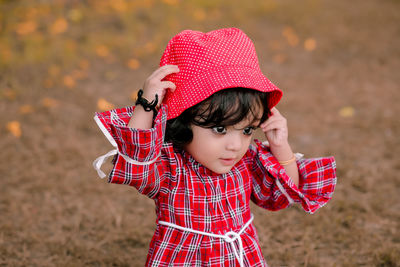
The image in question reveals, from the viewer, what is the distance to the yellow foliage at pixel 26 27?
5.81 m

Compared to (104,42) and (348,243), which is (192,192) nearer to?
(348,243)

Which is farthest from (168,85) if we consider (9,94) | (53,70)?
(53,70)

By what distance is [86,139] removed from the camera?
3.60 m

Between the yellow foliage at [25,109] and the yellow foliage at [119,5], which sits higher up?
the yellow foliage at [119,5]

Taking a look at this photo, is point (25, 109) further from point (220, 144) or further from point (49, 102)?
point (220, 144)

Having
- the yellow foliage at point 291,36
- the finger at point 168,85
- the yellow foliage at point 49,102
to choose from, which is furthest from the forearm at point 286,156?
the yellow foliage at point 291,36

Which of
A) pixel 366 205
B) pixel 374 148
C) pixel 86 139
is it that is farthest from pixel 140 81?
pixel 366 205

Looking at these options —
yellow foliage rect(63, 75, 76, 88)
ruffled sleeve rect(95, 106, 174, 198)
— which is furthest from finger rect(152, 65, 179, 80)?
yellow foliage rect(63, 75, 76, 88)

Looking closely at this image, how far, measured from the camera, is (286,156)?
175cm

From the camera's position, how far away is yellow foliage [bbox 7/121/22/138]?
3.61 m

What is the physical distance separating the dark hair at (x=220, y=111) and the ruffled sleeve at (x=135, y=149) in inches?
3.8

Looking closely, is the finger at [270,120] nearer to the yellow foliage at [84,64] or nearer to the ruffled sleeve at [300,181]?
the ruffled sleeve at [300,181]

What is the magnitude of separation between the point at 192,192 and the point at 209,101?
354 mm

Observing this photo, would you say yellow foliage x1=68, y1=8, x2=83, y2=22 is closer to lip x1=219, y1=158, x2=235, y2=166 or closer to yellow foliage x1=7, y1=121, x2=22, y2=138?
yellow foliage x1=7, y1=121, x2=22, y2=138
